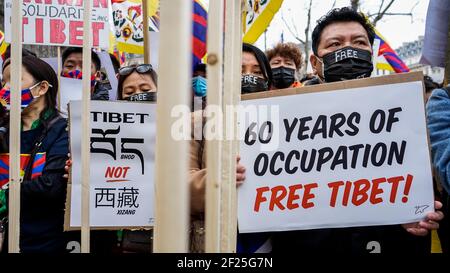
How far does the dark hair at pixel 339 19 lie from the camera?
223 centimetres

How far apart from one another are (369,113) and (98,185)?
4.09 feet

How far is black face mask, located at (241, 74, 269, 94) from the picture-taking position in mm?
2309

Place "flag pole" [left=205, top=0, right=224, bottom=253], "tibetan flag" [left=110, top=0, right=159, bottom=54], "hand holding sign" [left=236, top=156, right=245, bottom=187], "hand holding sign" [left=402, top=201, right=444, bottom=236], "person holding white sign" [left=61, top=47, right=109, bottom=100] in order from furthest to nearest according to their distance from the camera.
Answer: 1. "tibetan flag" [left=110, top=0, right=159, bottom=54]
2. "person holding white sign" [left=61, top=47, right=109, bottom=100]
3. "hand holding sign" [left=236, top=156, right=245, bottom=187]
4. "hand holding sign" [left=402, top=201, right=444, bottom=236]
5. "flag pole" [left=205, top=0, right=224, bottom=253]

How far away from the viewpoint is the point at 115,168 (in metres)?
2.13

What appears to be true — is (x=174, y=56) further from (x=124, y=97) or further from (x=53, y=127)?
(x=124, y=97)

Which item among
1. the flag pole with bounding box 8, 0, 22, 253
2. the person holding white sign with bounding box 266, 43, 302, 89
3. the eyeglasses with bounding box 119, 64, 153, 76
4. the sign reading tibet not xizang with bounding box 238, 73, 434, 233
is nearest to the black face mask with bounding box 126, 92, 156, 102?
the eyeglasses with bounding box 119, 64, 153, 76

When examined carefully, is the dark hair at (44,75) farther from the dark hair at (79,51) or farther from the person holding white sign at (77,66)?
the dark hair at (79,51)

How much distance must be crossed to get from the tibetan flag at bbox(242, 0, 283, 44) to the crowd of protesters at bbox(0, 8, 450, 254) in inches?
23.9

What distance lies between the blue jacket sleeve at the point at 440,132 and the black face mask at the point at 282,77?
163 centimetres

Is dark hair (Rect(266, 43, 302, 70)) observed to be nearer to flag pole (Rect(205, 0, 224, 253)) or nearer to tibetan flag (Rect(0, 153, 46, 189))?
tibetan flag (Rect(0, 153, 46, 189))

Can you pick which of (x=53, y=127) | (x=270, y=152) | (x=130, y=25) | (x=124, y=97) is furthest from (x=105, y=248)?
(x=130, y=25)

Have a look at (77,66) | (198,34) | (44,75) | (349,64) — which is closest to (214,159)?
(349,64)

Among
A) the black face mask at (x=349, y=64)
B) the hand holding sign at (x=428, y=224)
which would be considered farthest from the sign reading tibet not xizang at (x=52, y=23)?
the hand holding sign at (x=428, y=224)

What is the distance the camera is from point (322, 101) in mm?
1787
